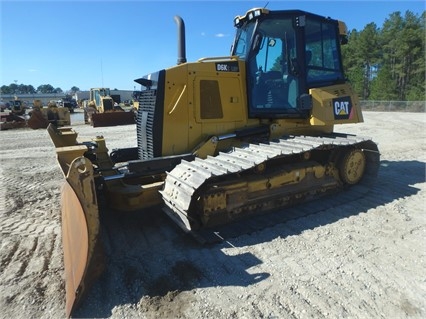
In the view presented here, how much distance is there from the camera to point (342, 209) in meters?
4.96

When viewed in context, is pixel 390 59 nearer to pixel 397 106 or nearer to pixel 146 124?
pixel 397 106

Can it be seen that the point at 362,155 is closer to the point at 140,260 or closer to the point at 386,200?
the point at 386,200

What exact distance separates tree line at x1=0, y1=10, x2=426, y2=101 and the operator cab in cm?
4041

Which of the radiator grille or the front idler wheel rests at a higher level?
the radiator grille

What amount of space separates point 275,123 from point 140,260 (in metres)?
3.08

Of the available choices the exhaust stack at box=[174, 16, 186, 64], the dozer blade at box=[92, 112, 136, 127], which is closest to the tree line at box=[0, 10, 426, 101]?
the dozer blade at box=[92, 112, 136, 127]

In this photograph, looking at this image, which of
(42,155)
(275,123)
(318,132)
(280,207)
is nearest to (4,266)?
(280,207)

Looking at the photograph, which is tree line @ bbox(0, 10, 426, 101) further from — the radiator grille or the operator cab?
the radiator grille

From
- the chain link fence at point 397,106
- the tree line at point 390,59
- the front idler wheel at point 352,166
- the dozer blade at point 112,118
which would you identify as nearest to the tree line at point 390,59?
the tree line at point 390,59

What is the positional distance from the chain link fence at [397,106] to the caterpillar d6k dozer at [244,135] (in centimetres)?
2928

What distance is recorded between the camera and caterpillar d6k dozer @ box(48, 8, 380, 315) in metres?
4.24

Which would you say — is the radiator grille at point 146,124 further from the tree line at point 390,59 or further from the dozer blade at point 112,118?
the tree line at point 390,59

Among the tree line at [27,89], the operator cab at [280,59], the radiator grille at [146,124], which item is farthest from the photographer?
the tree line at [27,89]

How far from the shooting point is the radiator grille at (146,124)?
486cm
